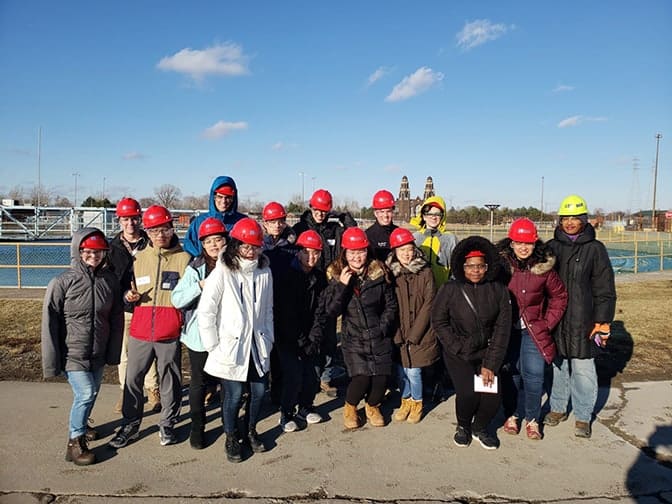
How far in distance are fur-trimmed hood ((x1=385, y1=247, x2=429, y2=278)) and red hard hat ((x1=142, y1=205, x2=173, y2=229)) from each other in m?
1.97

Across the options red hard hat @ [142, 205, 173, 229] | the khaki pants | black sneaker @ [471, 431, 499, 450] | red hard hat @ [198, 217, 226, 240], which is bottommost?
black sneaker @ [471, 431, 499, 450]

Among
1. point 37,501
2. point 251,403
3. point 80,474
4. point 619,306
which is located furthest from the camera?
point 619,306

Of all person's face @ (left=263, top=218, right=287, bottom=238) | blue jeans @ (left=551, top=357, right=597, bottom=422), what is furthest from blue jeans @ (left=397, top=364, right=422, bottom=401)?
person's face @ (left=263, top=218, right=287, bottom=238)

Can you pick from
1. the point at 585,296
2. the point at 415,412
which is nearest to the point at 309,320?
the point at 415,412

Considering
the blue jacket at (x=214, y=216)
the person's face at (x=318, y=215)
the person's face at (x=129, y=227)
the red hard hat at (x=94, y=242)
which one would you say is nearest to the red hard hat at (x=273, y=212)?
the blue jacket at (x=214, y=216)

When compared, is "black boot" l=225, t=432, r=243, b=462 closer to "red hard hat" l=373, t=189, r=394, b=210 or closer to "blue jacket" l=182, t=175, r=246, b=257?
"blue jacket" l=182, t=175, r=246, b=257

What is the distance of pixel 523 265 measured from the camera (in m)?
4.17

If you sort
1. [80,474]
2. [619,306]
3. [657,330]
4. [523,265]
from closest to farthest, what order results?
[80,474] → [523,265] → [657,330] → [619,306]

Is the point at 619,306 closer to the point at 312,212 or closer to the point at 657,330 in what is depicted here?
the point at 657,330

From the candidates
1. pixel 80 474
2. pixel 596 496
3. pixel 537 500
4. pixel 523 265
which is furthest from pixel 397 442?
pixel 80 474

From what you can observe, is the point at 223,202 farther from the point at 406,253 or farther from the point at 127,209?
the point at 406,253

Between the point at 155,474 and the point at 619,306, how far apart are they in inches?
404

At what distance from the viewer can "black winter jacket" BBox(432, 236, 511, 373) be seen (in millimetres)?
3953

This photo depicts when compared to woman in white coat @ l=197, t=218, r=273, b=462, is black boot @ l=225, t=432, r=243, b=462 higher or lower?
lower
